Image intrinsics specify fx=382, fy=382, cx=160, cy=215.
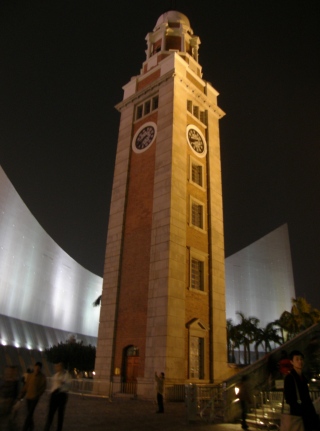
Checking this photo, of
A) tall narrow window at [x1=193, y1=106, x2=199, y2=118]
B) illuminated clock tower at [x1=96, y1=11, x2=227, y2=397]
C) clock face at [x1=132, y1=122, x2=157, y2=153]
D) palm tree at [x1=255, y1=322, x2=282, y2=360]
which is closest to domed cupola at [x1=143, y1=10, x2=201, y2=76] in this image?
illuminated clock tower at [x1=96, y1=11, x2=227, y2=397]

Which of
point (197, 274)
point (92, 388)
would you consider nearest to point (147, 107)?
point (197, 274)

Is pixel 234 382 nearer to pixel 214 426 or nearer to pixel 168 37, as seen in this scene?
pixel 214 426

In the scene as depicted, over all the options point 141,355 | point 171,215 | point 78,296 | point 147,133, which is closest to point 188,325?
point 141,355

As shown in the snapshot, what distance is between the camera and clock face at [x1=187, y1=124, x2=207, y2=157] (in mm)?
23109

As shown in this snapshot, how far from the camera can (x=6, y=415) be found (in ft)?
19.8

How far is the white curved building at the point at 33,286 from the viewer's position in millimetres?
37594

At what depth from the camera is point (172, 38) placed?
28.6 metres

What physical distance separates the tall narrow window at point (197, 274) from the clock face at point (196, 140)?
6940mm

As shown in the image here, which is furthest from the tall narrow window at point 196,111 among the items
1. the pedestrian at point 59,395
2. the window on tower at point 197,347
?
the pedestrian at point 59,395

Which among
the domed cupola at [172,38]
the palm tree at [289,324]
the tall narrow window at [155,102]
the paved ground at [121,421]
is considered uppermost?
the domed cupola at [172,38]

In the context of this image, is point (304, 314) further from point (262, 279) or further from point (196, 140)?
point (196, 140)

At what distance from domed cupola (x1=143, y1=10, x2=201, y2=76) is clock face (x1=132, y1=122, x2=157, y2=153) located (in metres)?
6.02

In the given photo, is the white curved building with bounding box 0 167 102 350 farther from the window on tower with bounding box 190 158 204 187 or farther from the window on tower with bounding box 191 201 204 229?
the window on tower with bounding box 191 201 204 229

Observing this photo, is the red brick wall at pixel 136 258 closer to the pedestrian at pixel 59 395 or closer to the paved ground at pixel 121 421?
the paved ground at pixel 121 421
